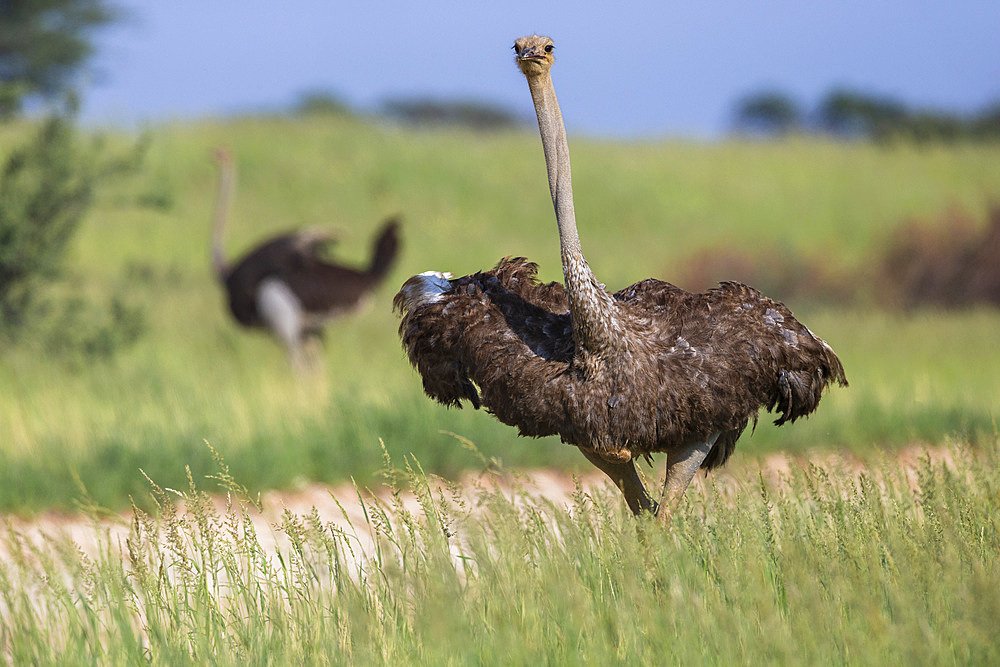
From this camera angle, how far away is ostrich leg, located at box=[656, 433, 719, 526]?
4.71 metres

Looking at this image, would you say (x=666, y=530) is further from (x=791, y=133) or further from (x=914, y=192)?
(x=791, y=133)

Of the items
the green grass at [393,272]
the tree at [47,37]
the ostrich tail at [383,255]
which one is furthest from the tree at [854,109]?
the ostrich tail at [383,255]

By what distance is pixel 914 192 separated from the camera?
2602 centimetres

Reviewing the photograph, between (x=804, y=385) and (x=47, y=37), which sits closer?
(x=804, y=385)

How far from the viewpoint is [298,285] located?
1140 centimetres

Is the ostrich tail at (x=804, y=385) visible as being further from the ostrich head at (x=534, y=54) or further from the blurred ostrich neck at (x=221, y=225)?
the blurred ostrich neck at (x=221, y=225)

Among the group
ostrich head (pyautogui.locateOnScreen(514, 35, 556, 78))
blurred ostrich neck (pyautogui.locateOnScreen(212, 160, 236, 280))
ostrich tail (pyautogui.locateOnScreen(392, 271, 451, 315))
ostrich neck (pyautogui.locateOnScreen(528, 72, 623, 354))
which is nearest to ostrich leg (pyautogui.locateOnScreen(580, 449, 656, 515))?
ostrich neck (pyautogui.locateOnScreen(528, 72, 623, 354))

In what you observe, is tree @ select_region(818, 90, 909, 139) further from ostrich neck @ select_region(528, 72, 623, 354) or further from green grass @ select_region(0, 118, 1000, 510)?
ostrich neck @ select_region(528, 72, 623, 354)

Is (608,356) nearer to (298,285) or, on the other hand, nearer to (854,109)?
(298,285)

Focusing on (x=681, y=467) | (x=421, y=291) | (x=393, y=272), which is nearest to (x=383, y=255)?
(x=393, y=272)

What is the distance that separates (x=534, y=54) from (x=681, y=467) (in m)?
1.69

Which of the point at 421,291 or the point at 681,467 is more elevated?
the point at 421,291

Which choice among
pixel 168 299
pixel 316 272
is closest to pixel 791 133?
pixel 168 299

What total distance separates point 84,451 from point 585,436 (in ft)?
13.6
